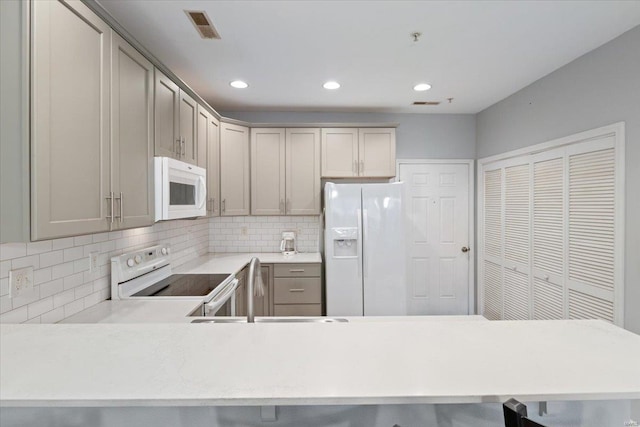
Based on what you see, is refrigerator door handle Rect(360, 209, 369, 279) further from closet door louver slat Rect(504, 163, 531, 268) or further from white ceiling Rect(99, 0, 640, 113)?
closet door louver slat Rect(504, 163, 531, 268)

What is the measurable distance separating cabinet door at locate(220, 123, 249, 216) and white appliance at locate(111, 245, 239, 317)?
0.85 m

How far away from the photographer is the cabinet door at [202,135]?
2.69 m

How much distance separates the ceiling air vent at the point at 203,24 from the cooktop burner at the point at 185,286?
1.69m

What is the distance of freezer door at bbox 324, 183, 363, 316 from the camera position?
3.10 metres

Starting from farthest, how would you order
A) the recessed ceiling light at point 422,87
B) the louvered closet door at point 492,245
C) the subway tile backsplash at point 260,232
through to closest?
the subway tile backsplash at point 260,232, the louvered closet door at point 492,245, the recessed ceiling light at point 422,87

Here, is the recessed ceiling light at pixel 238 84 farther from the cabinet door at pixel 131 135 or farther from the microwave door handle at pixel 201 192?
the cabinet door at pixel 131 135

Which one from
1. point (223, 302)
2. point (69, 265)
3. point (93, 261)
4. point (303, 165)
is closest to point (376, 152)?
point (303, 165)

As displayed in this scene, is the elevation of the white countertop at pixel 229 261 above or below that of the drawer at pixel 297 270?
above

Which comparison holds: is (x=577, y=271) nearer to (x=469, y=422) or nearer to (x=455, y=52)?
(x=455, y=52)

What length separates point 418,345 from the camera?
861 mm

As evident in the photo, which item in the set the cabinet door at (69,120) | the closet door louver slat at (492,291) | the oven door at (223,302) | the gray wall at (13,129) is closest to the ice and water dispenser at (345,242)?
the oven door at (223,302)

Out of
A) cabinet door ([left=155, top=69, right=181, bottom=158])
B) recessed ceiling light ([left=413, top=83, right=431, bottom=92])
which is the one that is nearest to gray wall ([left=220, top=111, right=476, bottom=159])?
recessed ceiling light ([left=413, top=83, right=431, bottom=92])

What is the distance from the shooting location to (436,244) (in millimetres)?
3926

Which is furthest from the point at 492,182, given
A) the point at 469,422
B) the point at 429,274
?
the point at 469,422
